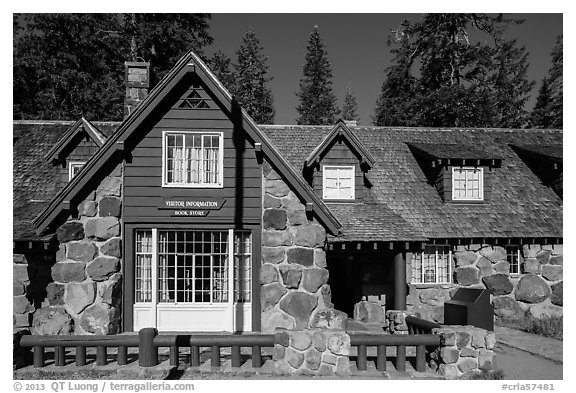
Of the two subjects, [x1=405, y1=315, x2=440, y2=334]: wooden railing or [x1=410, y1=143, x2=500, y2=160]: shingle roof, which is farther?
[x1=410, y1=143, x2=500, y2=160]: shingle roof

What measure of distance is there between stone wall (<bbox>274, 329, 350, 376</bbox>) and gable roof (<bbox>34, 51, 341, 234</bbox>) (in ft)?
12.9

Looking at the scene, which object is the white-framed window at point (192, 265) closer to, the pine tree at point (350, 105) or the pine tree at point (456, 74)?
the pine tree at point (456, 74)

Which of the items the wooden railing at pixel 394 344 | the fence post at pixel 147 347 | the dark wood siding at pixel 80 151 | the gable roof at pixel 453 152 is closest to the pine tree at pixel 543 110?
the gable roof at pixel 453 152

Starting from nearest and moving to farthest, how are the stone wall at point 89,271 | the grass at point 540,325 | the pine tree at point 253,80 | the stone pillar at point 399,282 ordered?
the stone wall at point 89,271 < the grass at point 540,325 < the stone pillar at point 399,282 < the pine tree at point 253,80

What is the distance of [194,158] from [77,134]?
5408mm

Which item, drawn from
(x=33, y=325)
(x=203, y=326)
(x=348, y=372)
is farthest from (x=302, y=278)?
(x=33, y=325)

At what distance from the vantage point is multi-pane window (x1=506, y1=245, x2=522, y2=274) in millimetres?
16078

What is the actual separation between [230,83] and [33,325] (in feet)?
84.0

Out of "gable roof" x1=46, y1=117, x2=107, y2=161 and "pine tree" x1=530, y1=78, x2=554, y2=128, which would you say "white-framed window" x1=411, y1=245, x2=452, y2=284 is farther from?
"pine tree" x1=530, y1=78, x2=554, y2=128

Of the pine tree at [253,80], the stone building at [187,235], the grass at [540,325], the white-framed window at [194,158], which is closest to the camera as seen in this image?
the stone building at [187,235]

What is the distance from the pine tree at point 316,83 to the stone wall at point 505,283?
33457mm

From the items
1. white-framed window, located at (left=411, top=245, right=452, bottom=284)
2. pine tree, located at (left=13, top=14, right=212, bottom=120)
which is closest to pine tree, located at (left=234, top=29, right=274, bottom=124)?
pine tree, located at (left=13, top=14, right=212, bottom=120)

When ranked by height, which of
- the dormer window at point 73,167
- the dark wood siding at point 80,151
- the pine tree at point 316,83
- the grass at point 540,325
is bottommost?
the grass at point 540,325

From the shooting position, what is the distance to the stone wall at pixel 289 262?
12.4 metres
